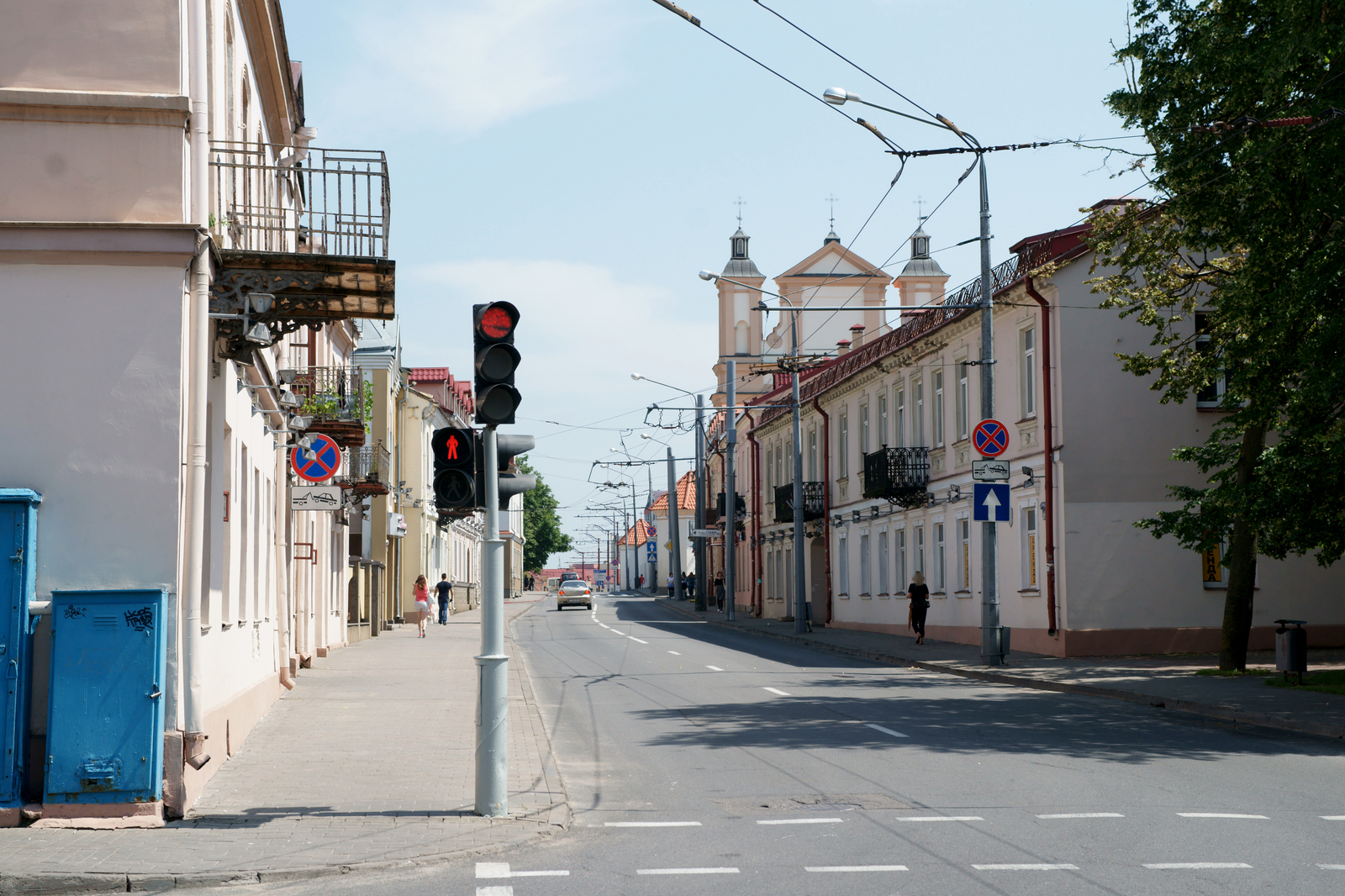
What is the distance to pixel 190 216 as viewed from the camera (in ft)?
34.5

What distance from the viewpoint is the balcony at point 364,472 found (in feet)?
110

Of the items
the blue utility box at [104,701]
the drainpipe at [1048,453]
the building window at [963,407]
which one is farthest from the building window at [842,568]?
the blue utility box at [104,701]

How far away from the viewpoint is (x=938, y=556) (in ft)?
122

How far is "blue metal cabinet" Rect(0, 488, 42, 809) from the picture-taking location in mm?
9562

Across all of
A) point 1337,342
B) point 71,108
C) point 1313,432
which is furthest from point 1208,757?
point 71,108

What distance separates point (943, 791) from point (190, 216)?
701 centimetres

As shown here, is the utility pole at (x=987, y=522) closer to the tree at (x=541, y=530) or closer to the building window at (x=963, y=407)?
the building window at (x=963, y=407)

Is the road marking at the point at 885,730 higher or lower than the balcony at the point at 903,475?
lower

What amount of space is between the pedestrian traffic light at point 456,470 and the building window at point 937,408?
2735 cm

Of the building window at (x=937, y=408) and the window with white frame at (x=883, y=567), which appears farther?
the window with white frame at (x=883, y=567)

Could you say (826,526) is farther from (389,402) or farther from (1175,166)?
(1175,166)

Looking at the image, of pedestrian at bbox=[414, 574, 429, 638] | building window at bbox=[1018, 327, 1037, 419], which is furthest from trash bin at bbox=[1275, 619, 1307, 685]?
pedestrian at bbox=[414, 574, 429, 638]

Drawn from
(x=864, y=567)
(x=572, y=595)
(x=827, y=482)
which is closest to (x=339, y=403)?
(x=864, y=567)

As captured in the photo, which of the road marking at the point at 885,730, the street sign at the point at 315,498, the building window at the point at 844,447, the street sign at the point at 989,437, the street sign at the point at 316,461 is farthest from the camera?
the building window at the point at 844,447
